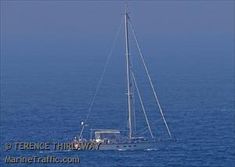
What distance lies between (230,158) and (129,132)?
12950mm

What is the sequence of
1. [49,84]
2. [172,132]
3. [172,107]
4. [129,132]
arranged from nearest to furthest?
[129,132] < [172,132] < [172,107] < [49,84]

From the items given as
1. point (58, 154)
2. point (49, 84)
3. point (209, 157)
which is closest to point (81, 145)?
point (58, 154)

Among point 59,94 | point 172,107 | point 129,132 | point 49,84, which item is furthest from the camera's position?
point 49,84

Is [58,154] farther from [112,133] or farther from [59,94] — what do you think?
[59,94]

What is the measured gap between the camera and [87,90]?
185 m

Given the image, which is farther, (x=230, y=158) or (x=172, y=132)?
(x=172, y=132)

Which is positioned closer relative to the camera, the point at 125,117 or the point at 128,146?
the point at 128,146

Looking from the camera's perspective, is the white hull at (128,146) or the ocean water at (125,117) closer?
the ocean water at (125,117)

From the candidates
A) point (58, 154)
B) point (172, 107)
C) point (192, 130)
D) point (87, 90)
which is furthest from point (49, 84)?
point (58, 154)

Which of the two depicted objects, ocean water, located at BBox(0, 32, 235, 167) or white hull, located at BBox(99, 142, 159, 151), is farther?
white hull, located at BBox(99, 142, 159, 151)

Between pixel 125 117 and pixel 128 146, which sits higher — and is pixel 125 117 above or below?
above

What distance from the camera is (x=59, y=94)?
17775cm

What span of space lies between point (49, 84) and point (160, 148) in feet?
253

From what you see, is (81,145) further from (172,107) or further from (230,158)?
(172,107)
